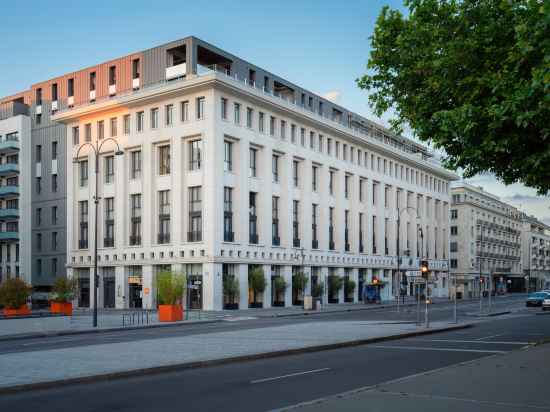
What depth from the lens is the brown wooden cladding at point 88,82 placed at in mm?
66500

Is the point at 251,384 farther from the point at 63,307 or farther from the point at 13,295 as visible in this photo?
the point at 63,307

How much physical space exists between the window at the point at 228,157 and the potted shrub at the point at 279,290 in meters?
11.6

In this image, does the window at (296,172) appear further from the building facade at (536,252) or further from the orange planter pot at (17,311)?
the building facade at (536,252)

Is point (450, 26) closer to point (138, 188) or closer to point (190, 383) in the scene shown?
point (190, 383)

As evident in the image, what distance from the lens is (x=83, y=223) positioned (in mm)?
66750

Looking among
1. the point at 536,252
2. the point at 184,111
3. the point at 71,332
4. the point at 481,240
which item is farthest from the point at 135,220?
the point at 536,252

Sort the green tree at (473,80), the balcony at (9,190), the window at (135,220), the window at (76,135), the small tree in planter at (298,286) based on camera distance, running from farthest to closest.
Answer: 1. the balcony at (9,190)
2. the window at (76,135)
3. the small tree in planter at (298,286)
4. the window at (135,220)
5. the green tree at (473,80)

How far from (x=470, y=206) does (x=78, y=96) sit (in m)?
72.9

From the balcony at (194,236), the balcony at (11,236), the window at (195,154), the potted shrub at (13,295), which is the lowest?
the potted shrub at (13,295)

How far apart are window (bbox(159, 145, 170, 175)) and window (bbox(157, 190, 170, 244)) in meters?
1.87

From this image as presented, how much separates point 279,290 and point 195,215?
36.7 feet

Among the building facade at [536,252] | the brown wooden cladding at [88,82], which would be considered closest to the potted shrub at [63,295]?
the brown wooden cladding at [88,82]

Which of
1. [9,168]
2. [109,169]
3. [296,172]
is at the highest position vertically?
[9,168]

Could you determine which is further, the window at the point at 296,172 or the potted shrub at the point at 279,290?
the window at the point at 296,172
